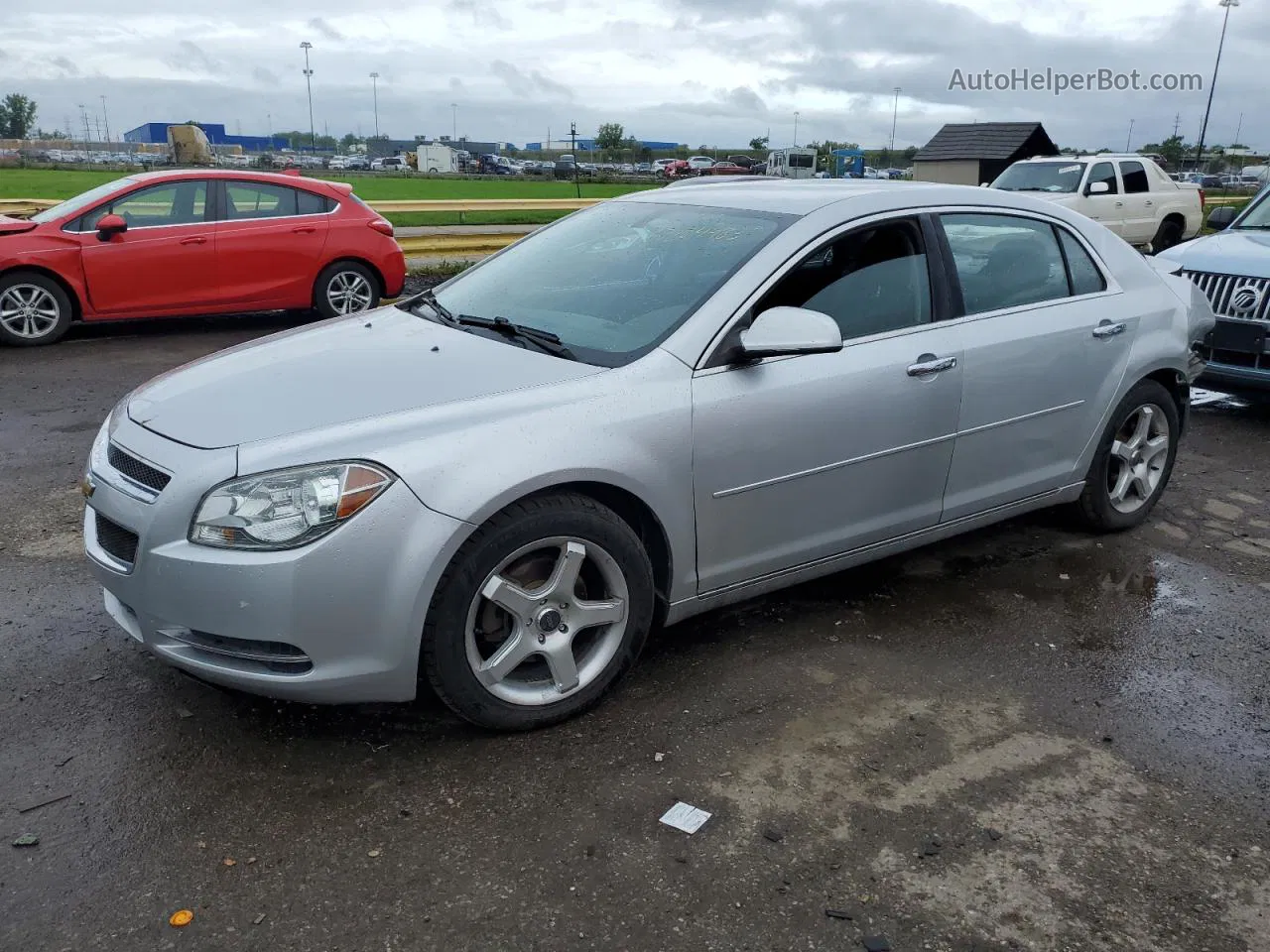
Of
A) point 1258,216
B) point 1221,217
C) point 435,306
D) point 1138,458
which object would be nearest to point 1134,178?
point 1221,217

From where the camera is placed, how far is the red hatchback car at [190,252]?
9.03 m

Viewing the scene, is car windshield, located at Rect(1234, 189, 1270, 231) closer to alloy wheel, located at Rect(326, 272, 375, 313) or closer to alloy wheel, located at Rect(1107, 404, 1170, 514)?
alloy wheel, located at Rect(1107, 404, 1170, 514)

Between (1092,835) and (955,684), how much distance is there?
0.86 m

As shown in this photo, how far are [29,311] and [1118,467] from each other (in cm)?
852

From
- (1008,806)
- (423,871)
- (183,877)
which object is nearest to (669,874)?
(423,871)

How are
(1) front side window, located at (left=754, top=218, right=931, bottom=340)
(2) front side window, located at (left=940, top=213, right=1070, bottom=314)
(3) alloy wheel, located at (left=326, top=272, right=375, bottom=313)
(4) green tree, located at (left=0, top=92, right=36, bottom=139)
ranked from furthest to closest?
(4) green tree, located at (left=0, top=92, right=36, bottom=139) → (3) alloy wheel, located at (left=326, top=272, right=375, bottom=313) → (2) front side window, located at (left=940, top=213, right=1070, bottom=314) → (1) front side window, located at (left=754, top=218, right=931, bottom=340)

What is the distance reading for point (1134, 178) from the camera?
18.1 metres

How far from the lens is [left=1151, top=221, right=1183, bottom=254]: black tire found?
19.1m

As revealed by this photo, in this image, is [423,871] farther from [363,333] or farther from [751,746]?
[363,333]

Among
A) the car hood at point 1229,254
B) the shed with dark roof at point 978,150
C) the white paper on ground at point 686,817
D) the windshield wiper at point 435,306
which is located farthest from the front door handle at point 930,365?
the shed with dark roof at point 978,150

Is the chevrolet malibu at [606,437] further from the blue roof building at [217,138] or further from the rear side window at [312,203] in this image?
the blue roof building at [217,138]

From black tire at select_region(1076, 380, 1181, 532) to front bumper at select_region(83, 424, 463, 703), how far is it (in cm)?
324

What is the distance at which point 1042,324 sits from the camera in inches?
173

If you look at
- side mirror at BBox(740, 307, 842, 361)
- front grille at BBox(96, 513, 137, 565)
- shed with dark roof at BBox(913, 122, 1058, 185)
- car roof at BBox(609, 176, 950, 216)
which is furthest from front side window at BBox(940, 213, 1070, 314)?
shed with dark roof at BBox(913, 122, 1058, 185)
